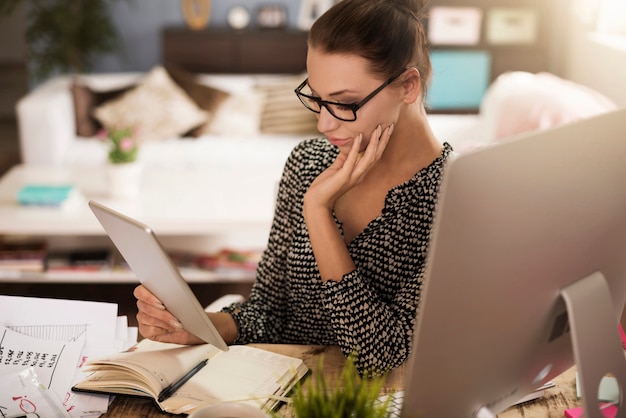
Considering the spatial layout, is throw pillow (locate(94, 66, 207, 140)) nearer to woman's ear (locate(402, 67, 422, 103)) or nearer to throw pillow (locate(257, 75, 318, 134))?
throw pillow (locate(257, 75, 318, 134))

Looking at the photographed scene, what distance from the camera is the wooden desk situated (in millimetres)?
1107

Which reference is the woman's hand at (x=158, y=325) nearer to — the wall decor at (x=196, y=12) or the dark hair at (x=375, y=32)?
the dark hair at (x=375, y=32)

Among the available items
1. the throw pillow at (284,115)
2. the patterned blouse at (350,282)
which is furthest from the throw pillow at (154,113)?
the patterned blouse at (350,282)

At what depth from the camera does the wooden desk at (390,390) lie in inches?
43.6

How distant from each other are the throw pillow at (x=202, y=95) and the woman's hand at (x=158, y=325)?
10.9 ft

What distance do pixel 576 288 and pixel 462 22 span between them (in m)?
4.24

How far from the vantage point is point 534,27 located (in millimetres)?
4859

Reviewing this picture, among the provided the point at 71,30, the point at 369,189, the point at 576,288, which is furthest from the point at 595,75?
Answer: the point at 71,30

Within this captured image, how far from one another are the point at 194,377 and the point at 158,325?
0.48 feet

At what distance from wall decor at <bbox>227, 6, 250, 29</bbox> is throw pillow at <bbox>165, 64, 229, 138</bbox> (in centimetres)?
72

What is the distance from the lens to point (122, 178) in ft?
10.6

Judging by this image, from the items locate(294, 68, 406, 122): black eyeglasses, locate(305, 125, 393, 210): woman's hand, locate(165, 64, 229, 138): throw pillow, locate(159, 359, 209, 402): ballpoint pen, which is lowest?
locate(165, 64, 229, 138): throw pillow

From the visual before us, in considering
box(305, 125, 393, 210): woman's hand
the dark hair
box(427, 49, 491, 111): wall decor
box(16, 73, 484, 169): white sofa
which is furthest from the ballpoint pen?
box(427, 49, 491, 111): wall decor

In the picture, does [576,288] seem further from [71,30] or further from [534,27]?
[71,30]
